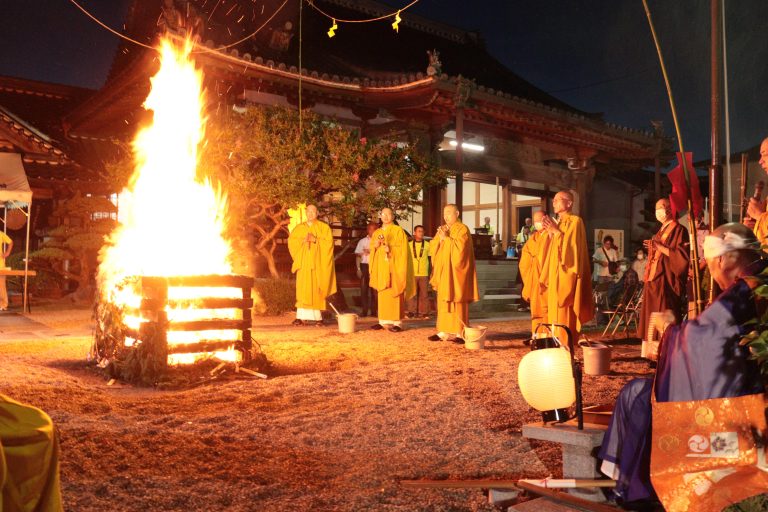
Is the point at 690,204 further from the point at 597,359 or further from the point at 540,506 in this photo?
the point at 597,359

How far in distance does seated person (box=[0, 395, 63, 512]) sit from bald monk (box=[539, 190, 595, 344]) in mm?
6679

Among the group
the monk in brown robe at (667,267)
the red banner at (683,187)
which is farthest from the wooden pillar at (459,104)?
the red banner at (683,187)

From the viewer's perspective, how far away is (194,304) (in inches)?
293

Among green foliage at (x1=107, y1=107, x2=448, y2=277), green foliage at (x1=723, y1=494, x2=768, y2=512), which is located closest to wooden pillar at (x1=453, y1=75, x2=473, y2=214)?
green foliage at (x1=107, y1=107, x2=448, y2=277)

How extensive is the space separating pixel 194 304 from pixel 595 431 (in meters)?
5.17

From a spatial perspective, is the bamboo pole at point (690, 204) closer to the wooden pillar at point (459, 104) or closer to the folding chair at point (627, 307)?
Result: the folding chair at point (627, 307)

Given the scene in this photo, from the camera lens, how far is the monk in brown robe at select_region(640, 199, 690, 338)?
8.24 metres

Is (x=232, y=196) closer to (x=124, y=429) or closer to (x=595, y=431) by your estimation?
(x=124, y=429)

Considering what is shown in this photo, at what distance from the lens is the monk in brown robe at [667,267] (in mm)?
8242

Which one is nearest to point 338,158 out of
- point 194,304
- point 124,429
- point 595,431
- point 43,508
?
point 194,304

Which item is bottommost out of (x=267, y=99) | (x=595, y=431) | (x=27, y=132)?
(x=595, y=431)

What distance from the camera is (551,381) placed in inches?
150

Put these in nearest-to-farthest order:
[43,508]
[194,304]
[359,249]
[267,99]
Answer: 1. [43,508]
2. [194,304]
3. [359,249]
4. [267,99]

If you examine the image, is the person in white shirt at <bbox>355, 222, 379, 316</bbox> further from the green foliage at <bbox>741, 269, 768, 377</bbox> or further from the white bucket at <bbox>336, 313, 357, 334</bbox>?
the green foliage at <bbox>741, 269, 768, 377</bbox>
